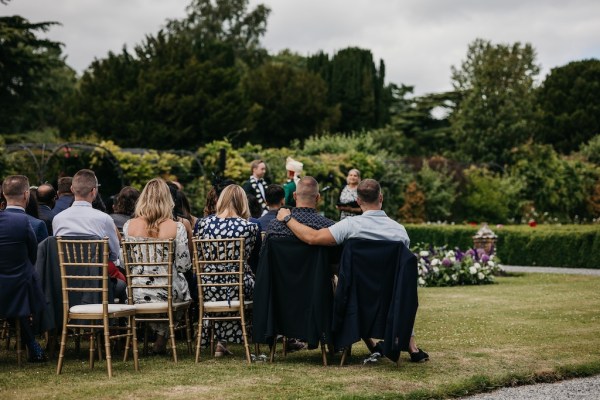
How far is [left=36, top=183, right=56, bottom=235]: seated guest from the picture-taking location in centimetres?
898

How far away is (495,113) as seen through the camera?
38.1 metres

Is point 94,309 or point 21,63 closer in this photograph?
point 94,309

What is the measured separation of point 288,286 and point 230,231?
0.85 meters

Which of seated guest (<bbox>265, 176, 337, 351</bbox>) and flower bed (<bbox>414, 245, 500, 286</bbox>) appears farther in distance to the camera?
flower bed (<bbox>414, 245, 500, 286</bbox>)

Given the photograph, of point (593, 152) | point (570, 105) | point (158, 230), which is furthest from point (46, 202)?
point (570, 105)

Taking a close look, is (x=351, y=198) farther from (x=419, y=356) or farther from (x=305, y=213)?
(x=419, y=356)

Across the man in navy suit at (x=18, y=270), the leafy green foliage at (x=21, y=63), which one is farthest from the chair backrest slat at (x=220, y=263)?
the leafy green foliage at (x=21, y=63)

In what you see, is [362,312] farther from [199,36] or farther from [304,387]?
[199,36]

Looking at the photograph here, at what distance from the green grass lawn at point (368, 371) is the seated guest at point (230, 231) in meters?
0.27

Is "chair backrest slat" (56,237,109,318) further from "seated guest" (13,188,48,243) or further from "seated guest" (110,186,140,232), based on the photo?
"seated guest" (110,186,140,232)

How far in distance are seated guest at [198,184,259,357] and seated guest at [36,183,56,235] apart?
6.60 feet

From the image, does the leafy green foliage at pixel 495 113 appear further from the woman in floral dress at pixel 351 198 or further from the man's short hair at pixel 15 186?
the man's short hair at pixel 15 186

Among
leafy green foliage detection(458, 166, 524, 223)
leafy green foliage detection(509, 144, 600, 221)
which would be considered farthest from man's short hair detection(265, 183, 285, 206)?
leafy green foliage detection(509, 144, 600, 221)

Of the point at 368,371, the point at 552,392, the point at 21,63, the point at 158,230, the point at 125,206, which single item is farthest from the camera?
the point at 21,63
